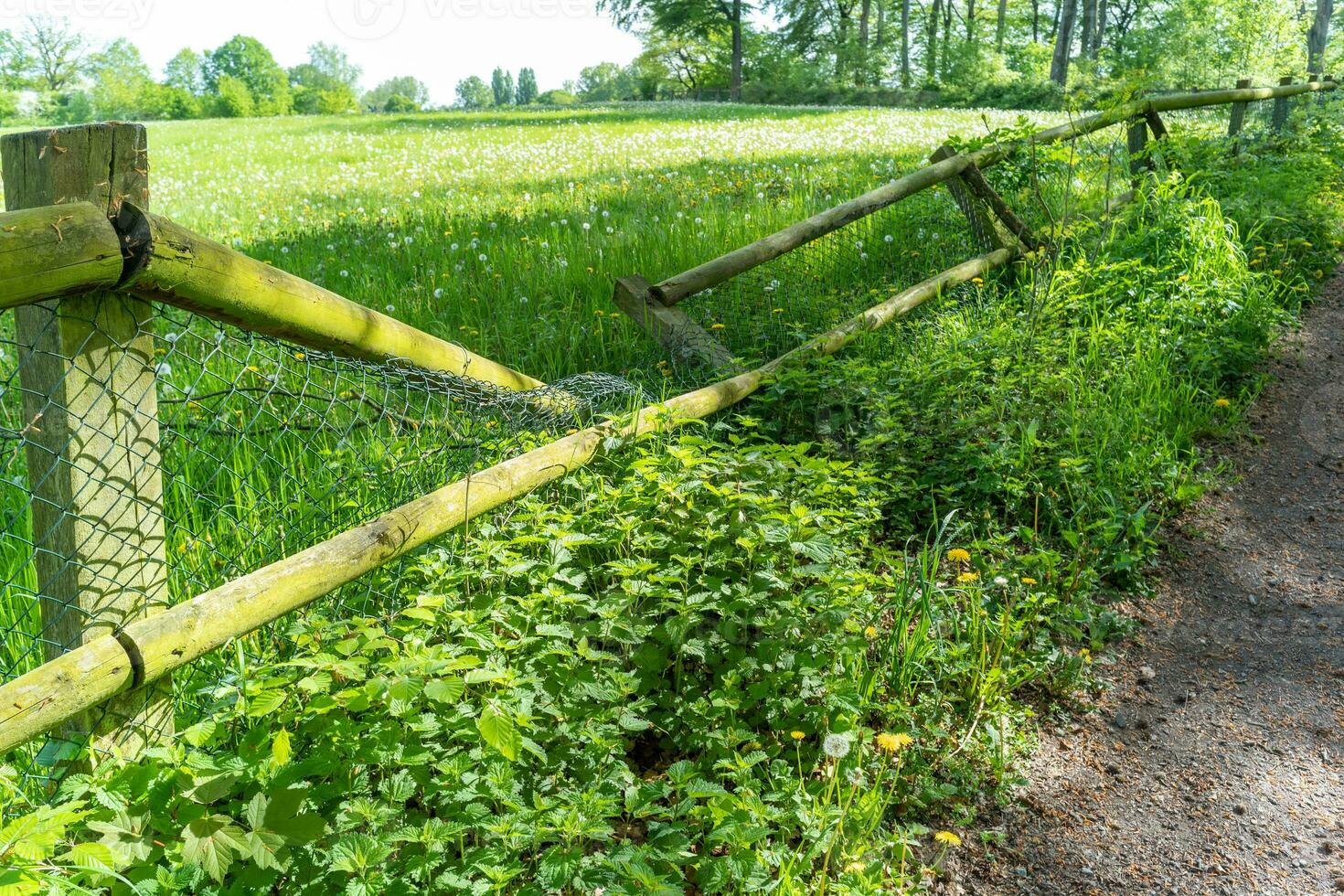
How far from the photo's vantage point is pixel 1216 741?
9.63 ft

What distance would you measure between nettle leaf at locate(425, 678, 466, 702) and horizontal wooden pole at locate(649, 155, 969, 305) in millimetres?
3122

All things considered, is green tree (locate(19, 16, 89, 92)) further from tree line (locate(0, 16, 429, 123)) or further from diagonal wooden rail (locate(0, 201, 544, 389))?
diagonal wooden rail (locate(0, 201, 544, 389))

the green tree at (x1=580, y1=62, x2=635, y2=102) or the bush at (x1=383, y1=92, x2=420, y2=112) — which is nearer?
the green tree at (x1=580, y1=62, x2=635, y2=102)

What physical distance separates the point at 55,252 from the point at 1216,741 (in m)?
3.48

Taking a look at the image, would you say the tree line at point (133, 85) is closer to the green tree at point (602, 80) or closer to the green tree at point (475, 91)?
the green tree at point (602, 80)

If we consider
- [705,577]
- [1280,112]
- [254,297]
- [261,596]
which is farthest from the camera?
[1280,112]

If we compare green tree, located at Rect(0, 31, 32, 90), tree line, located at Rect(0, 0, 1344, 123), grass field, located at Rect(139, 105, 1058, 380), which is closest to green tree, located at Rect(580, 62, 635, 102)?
tree line, located at Rect(0, 0, 1344, 123)

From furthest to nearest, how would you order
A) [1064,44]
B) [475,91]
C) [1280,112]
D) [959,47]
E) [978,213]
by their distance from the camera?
[475,91] → [959,47] → [1064,44] → [1280,112] → [978,213]

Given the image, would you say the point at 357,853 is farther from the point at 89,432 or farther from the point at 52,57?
the point at 52,57

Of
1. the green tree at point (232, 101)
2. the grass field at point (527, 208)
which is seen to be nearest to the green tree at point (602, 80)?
the green tree at point (232, 101)

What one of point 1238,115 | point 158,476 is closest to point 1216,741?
point 158,476

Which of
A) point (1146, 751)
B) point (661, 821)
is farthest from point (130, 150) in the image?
point (1146, 751)

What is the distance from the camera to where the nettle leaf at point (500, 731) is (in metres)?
1.85

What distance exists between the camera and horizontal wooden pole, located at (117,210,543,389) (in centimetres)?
206
